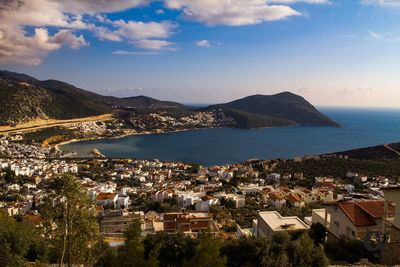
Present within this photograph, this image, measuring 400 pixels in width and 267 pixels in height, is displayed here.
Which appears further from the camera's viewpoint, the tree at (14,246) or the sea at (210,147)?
the sea at (210,147)

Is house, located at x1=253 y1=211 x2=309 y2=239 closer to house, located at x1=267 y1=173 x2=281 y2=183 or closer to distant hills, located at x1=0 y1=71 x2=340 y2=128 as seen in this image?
house, located at x1=267 y1=173 x2=281 y2=183

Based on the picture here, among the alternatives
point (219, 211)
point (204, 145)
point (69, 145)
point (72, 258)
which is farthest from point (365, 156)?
point (69, 145)

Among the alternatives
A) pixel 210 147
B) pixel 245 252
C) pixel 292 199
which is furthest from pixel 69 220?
pixel 210 147

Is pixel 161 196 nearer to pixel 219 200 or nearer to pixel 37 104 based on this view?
pixel 219 200

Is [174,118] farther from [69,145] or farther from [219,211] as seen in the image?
[219,211]

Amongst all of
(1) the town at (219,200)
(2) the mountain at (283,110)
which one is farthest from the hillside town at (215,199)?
(2) the mountain at (283,110)

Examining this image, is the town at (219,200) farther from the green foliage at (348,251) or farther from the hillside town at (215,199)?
the green foliage at (348,251)

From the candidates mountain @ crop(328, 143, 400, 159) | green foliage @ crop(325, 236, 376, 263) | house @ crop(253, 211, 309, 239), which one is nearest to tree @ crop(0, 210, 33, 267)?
house @ crop(253, 211, 309, 239)
